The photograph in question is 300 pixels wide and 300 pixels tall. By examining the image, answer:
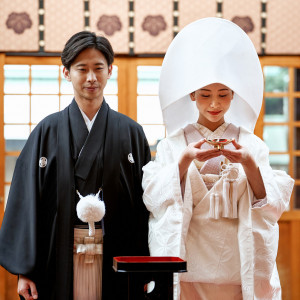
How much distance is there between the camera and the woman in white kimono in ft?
7.99

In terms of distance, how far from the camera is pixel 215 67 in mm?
2482

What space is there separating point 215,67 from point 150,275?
101 cm

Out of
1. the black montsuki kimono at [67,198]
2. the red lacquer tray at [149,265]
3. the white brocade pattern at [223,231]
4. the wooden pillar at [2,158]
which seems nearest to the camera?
the red lacquer tray at [149,265]

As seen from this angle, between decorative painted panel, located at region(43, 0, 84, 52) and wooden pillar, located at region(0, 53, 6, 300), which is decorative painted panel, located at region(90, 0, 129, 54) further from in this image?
wooden pillar, located at region(0, 53, 6, 300)

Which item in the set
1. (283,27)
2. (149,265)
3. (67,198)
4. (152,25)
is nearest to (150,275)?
(149,265)

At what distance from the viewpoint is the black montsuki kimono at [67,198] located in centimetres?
269

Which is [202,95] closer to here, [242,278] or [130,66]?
[242,278]

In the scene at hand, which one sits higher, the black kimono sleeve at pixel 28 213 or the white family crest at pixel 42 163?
the white family crest at pixel 42 163

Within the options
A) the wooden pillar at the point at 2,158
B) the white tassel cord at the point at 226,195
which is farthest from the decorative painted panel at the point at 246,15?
the white tassel cord at the point at 226,195

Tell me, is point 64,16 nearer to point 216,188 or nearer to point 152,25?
point 152,25

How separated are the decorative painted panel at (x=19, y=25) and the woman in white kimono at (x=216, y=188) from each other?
318cm

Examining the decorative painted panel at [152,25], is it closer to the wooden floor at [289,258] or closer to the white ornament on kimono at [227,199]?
the wooden floor at [289,258]

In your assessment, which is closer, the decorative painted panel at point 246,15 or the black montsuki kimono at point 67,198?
Result: the black montsuki kimono at point 67,198

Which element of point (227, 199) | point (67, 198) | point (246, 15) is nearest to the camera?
point (227, 199)
